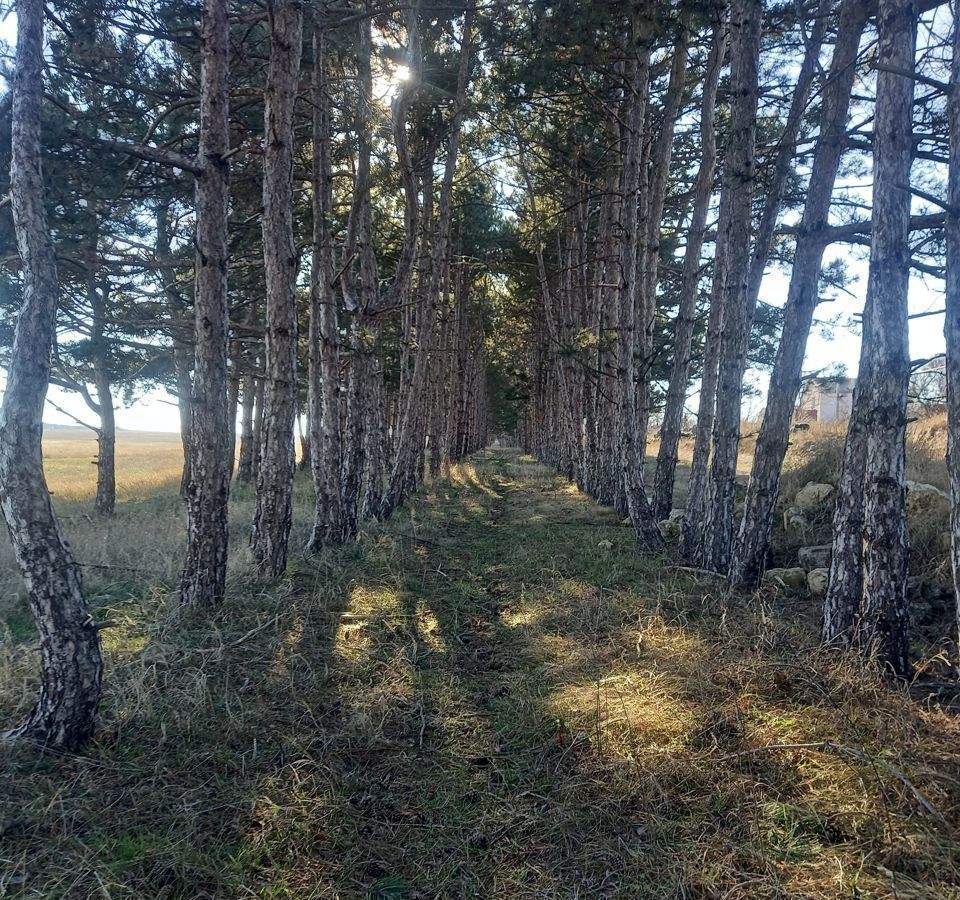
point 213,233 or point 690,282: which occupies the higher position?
point 690,282

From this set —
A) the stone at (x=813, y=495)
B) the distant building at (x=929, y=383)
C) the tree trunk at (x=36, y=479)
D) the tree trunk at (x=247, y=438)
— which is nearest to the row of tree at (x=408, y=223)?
the tree trunk at (x=36, y=479)

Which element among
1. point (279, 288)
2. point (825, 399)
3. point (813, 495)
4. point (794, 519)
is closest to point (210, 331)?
point (279, 288)

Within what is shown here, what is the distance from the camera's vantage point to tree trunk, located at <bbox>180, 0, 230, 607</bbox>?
5.42 m

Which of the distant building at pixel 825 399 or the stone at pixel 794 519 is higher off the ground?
the distant building at pixel 825 399

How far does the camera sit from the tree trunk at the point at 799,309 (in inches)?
227

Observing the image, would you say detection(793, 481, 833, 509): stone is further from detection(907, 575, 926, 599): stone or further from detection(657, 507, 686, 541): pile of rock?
detection(907, 575, 926, 599): stone

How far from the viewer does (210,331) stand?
5477mm

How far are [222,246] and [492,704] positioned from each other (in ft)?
15.5

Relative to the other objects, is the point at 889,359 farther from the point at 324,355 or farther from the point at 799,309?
the point at 324,355

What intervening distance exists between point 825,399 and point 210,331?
28.1 m

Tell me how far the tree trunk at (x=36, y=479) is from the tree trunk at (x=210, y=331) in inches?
80.2

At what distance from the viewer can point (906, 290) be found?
416 cm

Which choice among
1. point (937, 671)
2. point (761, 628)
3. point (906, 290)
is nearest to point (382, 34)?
point (906, 290)

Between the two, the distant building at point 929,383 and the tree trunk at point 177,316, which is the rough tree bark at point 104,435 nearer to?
the tree trunk at point 177,316
